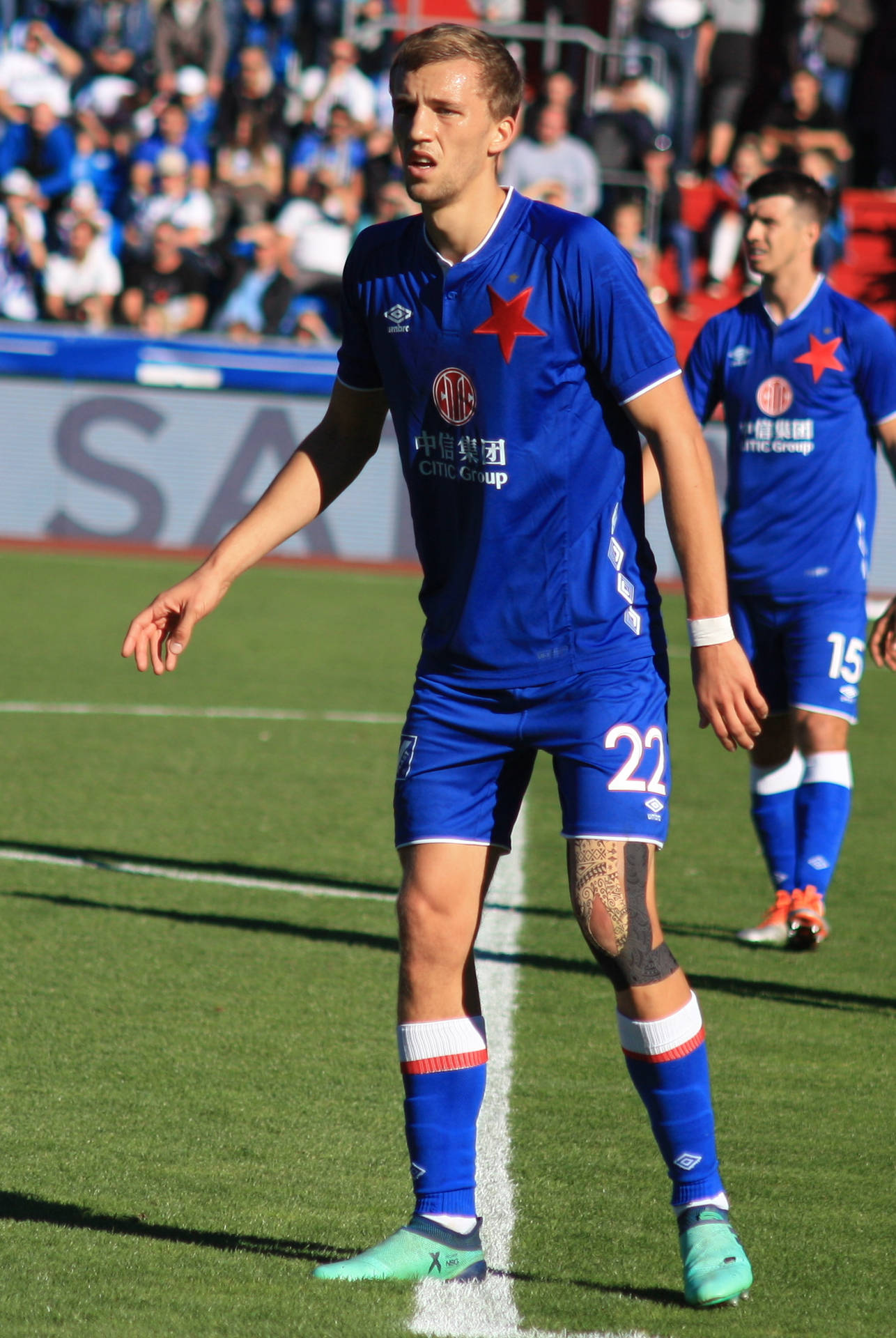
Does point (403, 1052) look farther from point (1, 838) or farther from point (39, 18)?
point (39, 18)

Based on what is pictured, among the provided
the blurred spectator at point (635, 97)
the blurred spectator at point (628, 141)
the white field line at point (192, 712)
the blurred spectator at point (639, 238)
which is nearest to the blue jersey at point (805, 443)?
the white field line at point (192, 712)

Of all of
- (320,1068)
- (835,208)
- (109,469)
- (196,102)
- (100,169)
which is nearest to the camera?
(320,1068)

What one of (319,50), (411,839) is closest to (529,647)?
(411,839)

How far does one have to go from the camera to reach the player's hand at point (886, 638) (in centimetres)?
498

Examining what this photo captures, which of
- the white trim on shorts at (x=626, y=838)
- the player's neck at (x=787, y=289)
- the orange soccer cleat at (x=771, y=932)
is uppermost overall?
the player's neck at (x=787, y=289)

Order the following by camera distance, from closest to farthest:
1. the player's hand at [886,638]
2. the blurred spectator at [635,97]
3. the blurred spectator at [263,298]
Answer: the player's hand at [886,638], the blurred spectator at [263,298], the blurred spectator at [635,97]

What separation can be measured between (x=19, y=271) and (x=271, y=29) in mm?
4907

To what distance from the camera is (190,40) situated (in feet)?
66.1

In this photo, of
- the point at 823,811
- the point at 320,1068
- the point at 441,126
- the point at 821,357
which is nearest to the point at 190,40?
the point at 821,357

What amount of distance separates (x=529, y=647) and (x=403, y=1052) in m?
0.77

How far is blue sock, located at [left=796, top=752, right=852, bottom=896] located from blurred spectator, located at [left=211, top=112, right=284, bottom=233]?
13721mm

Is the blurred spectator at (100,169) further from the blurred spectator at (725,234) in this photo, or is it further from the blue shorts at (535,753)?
the blue shorts at (535,753)

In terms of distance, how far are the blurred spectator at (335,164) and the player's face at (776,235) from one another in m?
12.9

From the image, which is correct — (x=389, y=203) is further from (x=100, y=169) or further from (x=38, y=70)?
(x=38, y=70)
